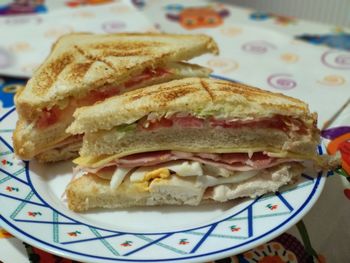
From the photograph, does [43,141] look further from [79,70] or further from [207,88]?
[207,88]

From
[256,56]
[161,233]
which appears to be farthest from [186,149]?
[256,56]

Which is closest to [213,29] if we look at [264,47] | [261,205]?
[264,47]

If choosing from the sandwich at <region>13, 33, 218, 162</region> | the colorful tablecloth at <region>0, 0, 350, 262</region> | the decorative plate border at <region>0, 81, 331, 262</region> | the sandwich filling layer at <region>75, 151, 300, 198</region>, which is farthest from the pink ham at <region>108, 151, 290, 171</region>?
the sandwich at <region>13, 33, 218, 162</region>

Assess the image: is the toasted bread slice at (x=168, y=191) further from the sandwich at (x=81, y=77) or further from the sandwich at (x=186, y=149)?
the sandwich at (x=81, y=77)

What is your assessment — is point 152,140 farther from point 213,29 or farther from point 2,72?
point 213,29

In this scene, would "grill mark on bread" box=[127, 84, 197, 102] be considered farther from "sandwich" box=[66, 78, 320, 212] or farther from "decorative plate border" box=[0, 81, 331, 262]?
"decorative plate border" box=[0, 81, 331, 262]

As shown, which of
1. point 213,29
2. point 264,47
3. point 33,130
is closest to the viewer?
point 33,130

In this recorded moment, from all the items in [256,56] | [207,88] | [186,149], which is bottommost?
[256,56]
